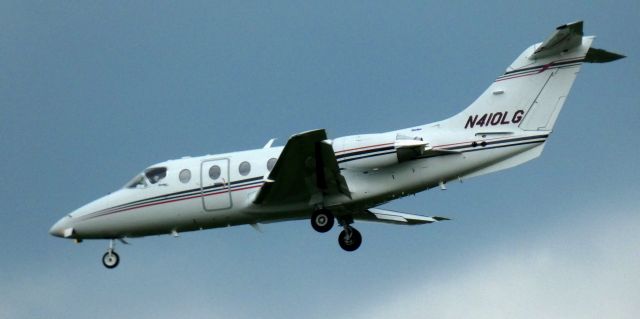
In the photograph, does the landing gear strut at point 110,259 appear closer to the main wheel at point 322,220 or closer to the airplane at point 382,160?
the airplane at point 382,160

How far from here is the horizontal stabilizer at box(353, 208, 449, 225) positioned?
36.3m

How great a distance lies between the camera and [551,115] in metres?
31.6

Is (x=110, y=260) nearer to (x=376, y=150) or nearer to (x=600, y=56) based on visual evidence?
(x=376, y=150)

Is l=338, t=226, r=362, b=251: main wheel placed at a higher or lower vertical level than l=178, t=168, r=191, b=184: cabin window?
lower

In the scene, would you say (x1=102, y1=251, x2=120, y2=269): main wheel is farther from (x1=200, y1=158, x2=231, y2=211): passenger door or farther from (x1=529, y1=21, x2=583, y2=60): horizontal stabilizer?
(x1=529, y1=21, x2=583, y2=60): horizontal stabilizer

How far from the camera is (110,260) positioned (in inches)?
1378

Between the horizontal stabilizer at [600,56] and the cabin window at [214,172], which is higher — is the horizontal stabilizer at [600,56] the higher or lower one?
the higher one

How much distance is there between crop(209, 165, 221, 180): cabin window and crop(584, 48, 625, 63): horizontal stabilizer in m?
10.8

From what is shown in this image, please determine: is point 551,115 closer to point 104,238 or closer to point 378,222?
point 378,222

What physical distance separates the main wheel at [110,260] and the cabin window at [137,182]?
212cm

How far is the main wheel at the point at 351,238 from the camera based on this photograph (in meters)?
34.7

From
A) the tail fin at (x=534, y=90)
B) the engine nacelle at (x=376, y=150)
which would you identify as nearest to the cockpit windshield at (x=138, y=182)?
the engine nacelle at (x=376, y=150)

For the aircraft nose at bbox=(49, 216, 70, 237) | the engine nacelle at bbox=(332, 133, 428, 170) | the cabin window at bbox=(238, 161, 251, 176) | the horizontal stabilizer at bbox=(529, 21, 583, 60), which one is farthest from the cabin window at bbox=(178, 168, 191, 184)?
the horizontal stabilizer at bbox=(529, 21, 583, 60)

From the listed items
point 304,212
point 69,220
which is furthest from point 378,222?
point 69,220
